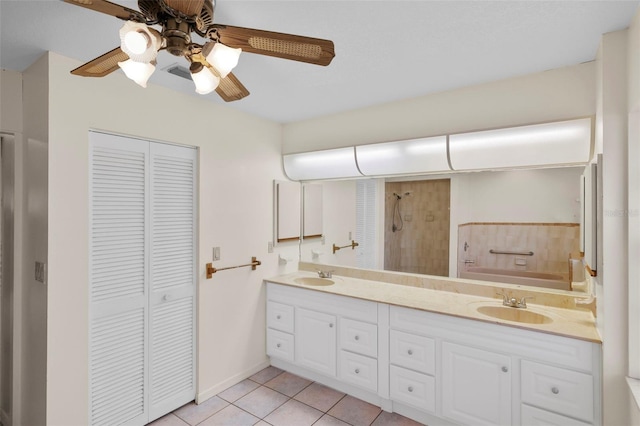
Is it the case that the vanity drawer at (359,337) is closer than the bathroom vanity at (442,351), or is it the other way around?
the bathroom vanity at (442,351)

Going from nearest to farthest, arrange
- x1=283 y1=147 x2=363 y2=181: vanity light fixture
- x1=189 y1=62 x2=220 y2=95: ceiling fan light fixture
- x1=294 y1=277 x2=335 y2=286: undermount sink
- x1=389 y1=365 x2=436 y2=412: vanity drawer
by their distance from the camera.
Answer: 1. x1=189 y1=62 x2=220 y2=95: ceiling fan light fixture
2. x1=389 y1=365 x2=436 y2=412: vanity drawer
3. x1=283 y1=147 x2=363 y2=181: vanity light fixture
4. x1=294 y1=277 x2=335 y2=286: undermount sink

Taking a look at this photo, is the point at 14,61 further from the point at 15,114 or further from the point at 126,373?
the point at 126,373

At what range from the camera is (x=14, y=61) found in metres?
1.88

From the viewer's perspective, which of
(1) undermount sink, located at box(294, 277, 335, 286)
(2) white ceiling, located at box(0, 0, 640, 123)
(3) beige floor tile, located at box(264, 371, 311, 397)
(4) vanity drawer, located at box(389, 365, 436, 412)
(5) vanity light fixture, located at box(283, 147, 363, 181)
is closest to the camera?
(2) white ceiling, located at box(0, 0, 640, 123)

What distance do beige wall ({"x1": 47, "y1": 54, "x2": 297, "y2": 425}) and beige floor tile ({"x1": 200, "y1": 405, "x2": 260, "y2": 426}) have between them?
252 millimetres

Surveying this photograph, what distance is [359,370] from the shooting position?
8.16ft

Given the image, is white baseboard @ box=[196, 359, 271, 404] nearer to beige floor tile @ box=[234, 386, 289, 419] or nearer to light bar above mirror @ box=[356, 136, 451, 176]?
beige floor tile @ box=[234, 386, 289, 419]

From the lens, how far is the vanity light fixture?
286 centimetres

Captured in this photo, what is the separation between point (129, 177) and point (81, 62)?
2.28 feet

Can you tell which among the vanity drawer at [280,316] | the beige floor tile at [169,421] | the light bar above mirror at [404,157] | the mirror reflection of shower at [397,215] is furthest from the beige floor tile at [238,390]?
the light bar above mirror at [404,157]

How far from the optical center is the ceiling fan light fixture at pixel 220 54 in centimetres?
113

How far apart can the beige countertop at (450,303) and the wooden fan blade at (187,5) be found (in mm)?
2006

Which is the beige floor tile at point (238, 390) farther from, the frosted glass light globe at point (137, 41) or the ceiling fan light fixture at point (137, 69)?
the frosted glass light globe at point (137, 41)

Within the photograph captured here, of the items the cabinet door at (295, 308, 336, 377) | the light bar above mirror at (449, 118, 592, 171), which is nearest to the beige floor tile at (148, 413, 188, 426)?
the cabinet door at (295, 308, 336, 377)
